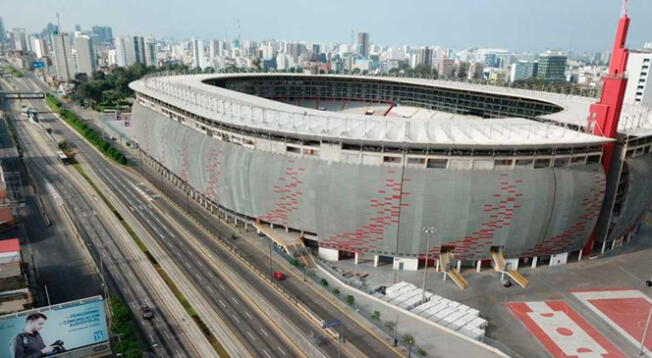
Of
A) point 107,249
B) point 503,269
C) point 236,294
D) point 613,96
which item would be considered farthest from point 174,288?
point 613,96

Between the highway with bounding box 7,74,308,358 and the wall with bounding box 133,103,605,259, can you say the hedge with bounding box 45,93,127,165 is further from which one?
the wall with bounding box 133,103,605,259

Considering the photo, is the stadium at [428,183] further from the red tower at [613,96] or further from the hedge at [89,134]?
the hedge at [89,134]

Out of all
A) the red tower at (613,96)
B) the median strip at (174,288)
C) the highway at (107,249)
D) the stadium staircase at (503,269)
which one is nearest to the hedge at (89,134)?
the highway at (107,249)

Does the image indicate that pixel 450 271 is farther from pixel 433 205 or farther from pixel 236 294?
pixel 236 294

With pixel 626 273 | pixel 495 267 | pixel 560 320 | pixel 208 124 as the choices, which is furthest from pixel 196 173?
pixel 626 273

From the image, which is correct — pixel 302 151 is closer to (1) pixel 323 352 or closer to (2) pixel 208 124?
(2) pixel 208 124
